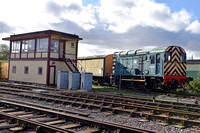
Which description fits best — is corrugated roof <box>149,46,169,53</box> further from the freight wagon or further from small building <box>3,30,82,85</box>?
small building <box>3,30,82,85</box>

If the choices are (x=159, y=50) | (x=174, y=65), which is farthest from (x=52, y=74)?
(x=174, y=65)

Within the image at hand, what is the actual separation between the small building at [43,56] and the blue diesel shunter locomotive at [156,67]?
5763 millimetres

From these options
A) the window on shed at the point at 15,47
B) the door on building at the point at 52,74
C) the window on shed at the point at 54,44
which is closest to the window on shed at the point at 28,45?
the window on shed at the point at 15,47

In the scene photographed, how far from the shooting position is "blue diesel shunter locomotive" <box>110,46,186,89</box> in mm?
15977

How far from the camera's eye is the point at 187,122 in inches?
261

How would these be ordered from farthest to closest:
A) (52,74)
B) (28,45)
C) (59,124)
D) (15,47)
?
1. (15,47)
2. (28,45)
3. (52,74)
4. (59,124)

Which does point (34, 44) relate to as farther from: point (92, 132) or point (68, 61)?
point (92, 132)

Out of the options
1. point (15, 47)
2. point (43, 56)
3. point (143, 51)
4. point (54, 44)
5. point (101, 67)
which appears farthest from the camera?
point (15, 47)

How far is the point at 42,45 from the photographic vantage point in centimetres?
2122

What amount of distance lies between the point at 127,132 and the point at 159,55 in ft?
40.2

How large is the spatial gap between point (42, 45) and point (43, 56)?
48.4 inches

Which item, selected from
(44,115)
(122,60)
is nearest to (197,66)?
(122,60)

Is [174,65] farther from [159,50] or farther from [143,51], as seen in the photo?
[143,51]

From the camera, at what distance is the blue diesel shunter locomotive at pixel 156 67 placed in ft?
52.4
